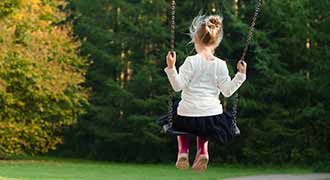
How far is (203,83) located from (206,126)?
1.08ft

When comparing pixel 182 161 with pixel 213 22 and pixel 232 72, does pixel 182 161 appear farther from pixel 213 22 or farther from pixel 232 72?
pixel 232 72

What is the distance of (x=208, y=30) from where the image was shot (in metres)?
5.37

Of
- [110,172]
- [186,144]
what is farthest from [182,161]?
[110,172]

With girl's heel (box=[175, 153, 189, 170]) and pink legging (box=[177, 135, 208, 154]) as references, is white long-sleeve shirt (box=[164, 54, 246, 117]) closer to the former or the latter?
pink legging (box=[177, 135, 208, 154])

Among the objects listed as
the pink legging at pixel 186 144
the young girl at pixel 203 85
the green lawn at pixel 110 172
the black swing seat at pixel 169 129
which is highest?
the young girl at pixel 203 85

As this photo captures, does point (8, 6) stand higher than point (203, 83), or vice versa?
point (8, 6)

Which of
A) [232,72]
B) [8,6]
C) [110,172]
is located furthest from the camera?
[8,6]

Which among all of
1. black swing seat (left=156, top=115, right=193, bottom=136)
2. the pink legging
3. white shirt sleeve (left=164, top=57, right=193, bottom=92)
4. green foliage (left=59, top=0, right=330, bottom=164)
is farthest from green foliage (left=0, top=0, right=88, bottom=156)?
white shirt sleeve (left=164, top=57, right=193, bottom=92)

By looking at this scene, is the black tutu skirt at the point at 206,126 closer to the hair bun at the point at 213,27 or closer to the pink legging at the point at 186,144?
the pink legging at the point at 186,144

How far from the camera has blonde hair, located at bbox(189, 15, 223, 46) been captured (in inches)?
212

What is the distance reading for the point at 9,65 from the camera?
24375 millimetres

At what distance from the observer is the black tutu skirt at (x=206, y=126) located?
5.51 m

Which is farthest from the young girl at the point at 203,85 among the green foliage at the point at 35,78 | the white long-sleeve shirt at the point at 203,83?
the green foliage at the point at 35,78

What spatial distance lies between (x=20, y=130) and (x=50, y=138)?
1811 millimetres
